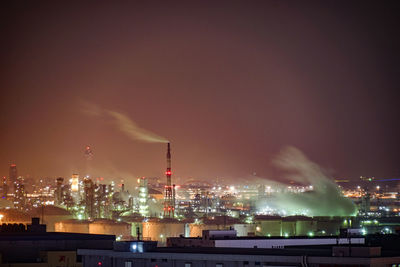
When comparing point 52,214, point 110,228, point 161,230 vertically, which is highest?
point 52,214

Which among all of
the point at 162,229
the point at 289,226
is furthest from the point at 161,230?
the point at 289,226

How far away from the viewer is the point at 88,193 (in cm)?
14338

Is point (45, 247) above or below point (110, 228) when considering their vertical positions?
below

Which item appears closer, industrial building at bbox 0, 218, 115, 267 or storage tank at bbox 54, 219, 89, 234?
industrial building at bbox 0, 218, 115, 267

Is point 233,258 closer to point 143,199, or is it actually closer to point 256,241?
point 256,241

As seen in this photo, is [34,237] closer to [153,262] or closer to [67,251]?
[67,251]

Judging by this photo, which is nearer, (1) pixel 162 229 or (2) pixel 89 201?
(1) pixel 162 229

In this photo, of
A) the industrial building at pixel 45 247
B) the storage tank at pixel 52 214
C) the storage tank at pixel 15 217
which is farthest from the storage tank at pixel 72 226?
the industrial building at pixel 45 247

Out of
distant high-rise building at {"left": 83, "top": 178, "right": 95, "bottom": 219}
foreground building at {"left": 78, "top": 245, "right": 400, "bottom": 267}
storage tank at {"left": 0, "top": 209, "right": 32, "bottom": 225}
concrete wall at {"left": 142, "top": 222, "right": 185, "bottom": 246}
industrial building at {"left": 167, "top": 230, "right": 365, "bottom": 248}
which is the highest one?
distant high-rise building at {"left": 83, "top": 178, "right": 95, "bottom": 219}

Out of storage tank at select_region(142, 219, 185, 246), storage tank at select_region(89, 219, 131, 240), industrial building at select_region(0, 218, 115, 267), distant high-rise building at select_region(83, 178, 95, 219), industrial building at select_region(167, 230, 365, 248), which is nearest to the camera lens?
industrial building at select_region(0, 218, 115, 267)

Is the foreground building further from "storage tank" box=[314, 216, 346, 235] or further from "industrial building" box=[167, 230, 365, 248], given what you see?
"storage tank" box=[314, 216, 346, 235]

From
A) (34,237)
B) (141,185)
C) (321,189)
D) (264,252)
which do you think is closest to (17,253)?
(34,237)

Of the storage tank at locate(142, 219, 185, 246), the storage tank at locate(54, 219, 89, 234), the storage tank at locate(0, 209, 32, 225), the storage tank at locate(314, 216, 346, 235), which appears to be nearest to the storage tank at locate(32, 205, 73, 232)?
the storage tank at locate(0, 209, 32, 225)

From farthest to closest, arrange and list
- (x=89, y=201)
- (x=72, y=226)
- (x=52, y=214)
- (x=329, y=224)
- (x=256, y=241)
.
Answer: (x=89, y=201) → (x=329, y=224) → (x=52, y=214) → (x=72, y=226) → (x=256, y=241)
